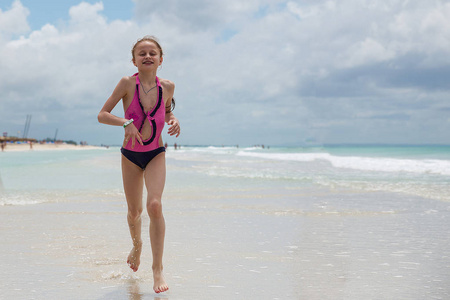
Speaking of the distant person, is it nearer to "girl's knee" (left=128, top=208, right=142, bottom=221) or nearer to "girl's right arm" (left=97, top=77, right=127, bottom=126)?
"girl's right arm" (left=97, top=77, right=127, bottom=126)

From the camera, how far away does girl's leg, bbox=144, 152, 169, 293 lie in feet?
13.0

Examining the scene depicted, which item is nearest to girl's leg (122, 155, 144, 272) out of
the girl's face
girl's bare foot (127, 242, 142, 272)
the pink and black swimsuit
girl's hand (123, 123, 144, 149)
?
girl's bare foot (127, 242, 142, 272)

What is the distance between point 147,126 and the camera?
4.09 metres

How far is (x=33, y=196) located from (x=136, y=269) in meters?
7.84

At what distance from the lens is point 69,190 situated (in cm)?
1274

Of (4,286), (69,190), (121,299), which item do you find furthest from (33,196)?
(121,299)

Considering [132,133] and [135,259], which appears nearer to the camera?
[132,133]

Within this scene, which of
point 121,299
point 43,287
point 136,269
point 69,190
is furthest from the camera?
point 69,190

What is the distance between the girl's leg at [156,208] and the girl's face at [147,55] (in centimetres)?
84

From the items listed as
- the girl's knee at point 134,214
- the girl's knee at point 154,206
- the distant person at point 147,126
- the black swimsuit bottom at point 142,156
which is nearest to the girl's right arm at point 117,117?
the distant person at point 147,126

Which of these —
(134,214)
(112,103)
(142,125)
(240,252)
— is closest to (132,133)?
(142,125)

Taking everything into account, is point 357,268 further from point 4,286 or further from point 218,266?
point 4,286

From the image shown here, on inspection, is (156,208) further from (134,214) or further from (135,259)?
(135,259)

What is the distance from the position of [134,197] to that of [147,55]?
1.36 meters
